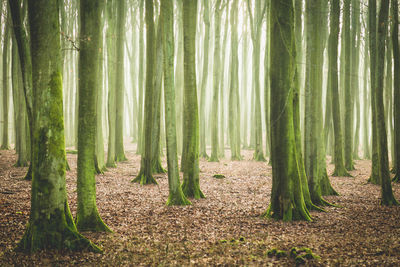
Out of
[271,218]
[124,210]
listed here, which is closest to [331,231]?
[271,218]

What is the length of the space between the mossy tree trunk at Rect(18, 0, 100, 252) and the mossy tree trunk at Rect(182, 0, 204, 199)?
4593 mm

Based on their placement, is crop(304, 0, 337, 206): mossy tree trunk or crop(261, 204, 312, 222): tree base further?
crop(304, 0, 337, 206): mossy tree trunk

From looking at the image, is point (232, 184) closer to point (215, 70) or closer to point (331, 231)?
point (331, 231)

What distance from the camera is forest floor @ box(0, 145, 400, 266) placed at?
447 cm

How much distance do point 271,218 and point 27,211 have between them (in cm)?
557

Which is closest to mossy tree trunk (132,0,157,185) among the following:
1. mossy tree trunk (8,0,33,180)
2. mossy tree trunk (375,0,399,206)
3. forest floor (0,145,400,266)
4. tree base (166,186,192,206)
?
forest floor (0,145,400,266)

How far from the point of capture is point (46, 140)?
4441 millimetres

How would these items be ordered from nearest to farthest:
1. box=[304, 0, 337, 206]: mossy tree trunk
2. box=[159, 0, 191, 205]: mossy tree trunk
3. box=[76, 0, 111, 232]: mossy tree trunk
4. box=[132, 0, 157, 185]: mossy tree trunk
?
box=[76, 0, 111, 232]: mossy tree trunk → box=[159, 0, 191, 205]: mossy tree trunk → box=[304, 0, 337, 206]: mossy tree trunk → box=[132, 0, 157, 185]: mossy tree trunk

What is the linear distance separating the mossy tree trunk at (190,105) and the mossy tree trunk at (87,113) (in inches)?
139

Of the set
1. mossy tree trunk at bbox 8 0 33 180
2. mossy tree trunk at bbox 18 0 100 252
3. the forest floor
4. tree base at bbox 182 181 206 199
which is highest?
mossy tree trunk at bbox 8 0 33 180

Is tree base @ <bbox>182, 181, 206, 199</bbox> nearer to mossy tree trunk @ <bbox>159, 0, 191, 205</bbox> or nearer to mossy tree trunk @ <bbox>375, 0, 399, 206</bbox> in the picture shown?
mossy tree trunk @ <bbox>159, 0, 191, 205</bbox>

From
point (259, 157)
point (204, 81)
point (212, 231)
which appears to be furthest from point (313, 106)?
point (259, 157)

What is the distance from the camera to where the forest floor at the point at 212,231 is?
447 centimetres

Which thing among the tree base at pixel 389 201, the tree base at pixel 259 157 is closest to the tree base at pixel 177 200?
the tree base at pixel 389 201
